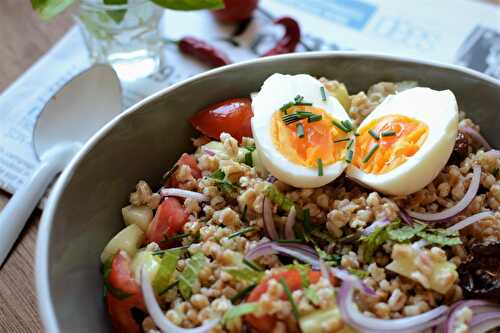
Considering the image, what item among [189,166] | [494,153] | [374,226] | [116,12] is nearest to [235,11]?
[116,12]

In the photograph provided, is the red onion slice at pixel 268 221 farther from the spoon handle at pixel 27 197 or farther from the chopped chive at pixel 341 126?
the spoon handle at pixel 27 197

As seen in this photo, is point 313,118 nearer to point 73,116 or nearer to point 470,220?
point 470,220

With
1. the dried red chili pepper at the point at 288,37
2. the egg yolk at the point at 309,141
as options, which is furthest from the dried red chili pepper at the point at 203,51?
the egg yolk at the point at 309,141

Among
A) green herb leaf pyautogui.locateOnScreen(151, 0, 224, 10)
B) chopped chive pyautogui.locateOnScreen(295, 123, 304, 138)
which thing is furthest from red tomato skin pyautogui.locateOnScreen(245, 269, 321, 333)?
green herb leaf pyautogui.locateOnScreen(151, 0, 224, 10)

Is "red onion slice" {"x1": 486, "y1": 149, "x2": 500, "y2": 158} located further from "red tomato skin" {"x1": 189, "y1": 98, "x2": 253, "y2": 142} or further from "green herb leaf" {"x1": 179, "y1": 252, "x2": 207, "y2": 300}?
"green herb leaf" {"x1": 179, "y1": 252, "x2": 207, "y2": 300}

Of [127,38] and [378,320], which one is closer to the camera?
[378,320]

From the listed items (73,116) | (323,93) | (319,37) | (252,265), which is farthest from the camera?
(319,37)

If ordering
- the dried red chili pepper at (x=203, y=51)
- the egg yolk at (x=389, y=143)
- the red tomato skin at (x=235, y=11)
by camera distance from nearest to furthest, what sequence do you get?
the egg yolk at (x=389, y=143) → the dried red chili pepper at (x=203, y=51) → the red tomato skin at (x=235, y=11)

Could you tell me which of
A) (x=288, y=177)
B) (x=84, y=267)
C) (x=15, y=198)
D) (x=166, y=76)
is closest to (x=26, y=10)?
(x=166, y=76)
